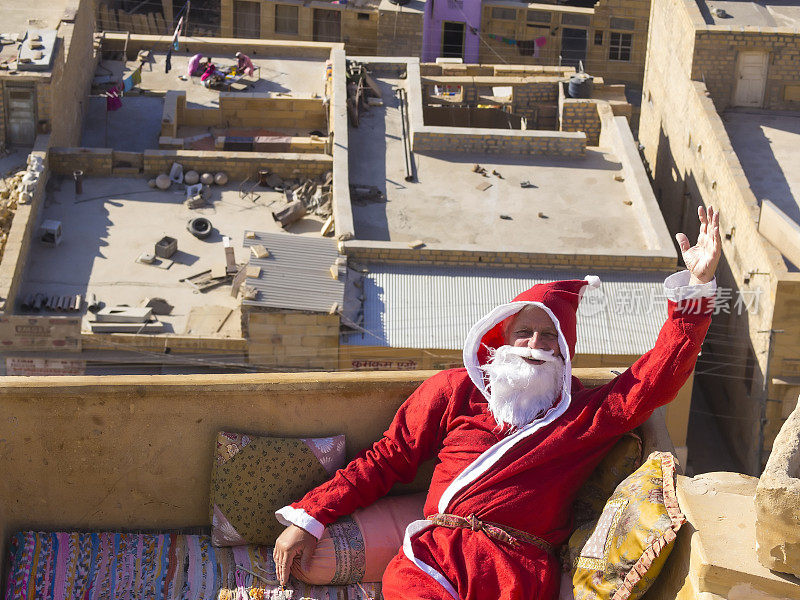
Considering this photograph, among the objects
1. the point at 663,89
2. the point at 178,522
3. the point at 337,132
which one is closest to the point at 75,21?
the point at 337,132

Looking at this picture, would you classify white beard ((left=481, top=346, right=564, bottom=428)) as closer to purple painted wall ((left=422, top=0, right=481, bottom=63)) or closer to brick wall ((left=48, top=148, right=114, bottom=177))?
brick wall ((left=48, top=148, right=114, bottom=177))

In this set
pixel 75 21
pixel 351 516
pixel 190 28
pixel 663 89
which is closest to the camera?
pixel 351 516

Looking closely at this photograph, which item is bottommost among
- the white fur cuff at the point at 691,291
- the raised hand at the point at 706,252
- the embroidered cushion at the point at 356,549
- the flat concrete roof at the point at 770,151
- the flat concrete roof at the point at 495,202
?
the flat concrete roof at the point at 495,202

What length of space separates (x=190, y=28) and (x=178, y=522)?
3062cm

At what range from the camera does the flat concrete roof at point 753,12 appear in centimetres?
2472

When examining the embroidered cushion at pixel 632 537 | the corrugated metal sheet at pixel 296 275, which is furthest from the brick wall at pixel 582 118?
the embroidered cushion at pixel 632 537

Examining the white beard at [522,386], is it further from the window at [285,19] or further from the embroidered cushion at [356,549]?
the window at [285,19]

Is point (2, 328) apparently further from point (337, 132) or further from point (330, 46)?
point (330, 46)

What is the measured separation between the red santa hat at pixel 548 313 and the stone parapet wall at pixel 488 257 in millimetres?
10878

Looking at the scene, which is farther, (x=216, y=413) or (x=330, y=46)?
(x=330, y=46)

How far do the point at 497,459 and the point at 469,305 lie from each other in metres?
10.7

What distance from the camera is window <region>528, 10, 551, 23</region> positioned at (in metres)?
35.2

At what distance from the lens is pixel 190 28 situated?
122ft

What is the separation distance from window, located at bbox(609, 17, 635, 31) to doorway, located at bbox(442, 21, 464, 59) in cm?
401
